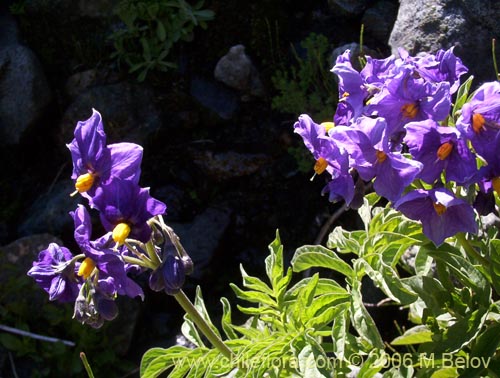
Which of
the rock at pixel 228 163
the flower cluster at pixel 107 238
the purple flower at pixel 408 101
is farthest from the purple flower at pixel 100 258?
the rock at pixel 228 163

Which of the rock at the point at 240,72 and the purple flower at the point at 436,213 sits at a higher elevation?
the purple flower at the point at 436,213

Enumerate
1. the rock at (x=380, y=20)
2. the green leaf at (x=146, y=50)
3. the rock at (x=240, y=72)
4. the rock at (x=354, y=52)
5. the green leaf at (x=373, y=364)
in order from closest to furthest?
1. the green leaf at (x=373, y=364)
2. the rock at (x=354, y=52)
3. the rock at (x=380, y=20)
4. the rock at (x=240, y=72)
5. the green leaf at (x=146, y=50)

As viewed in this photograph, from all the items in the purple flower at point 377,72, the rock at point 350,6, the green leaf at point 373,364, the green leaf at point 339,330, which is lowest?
the green leaf at point 373,364

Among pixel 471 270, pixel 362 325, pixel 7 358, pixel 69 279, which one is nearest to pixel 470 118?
pixel 471 270

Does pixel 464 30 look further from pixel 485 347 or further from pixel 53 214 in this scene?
pixel 53 214

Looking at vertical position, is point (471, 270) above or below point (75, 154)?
below

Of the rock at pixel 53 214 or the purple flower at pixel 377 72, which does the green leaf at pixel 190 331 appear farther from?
the rock at pixel 53 214

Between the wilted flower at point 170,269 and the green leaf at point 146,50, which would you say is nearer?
the wilted flower at point 170,269

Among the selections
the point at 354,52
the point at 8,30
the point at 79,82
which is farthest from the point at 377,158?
the point at 8,30

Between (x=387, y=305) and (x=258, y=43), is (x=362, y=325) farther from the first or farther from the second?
(x=258, y=43)
